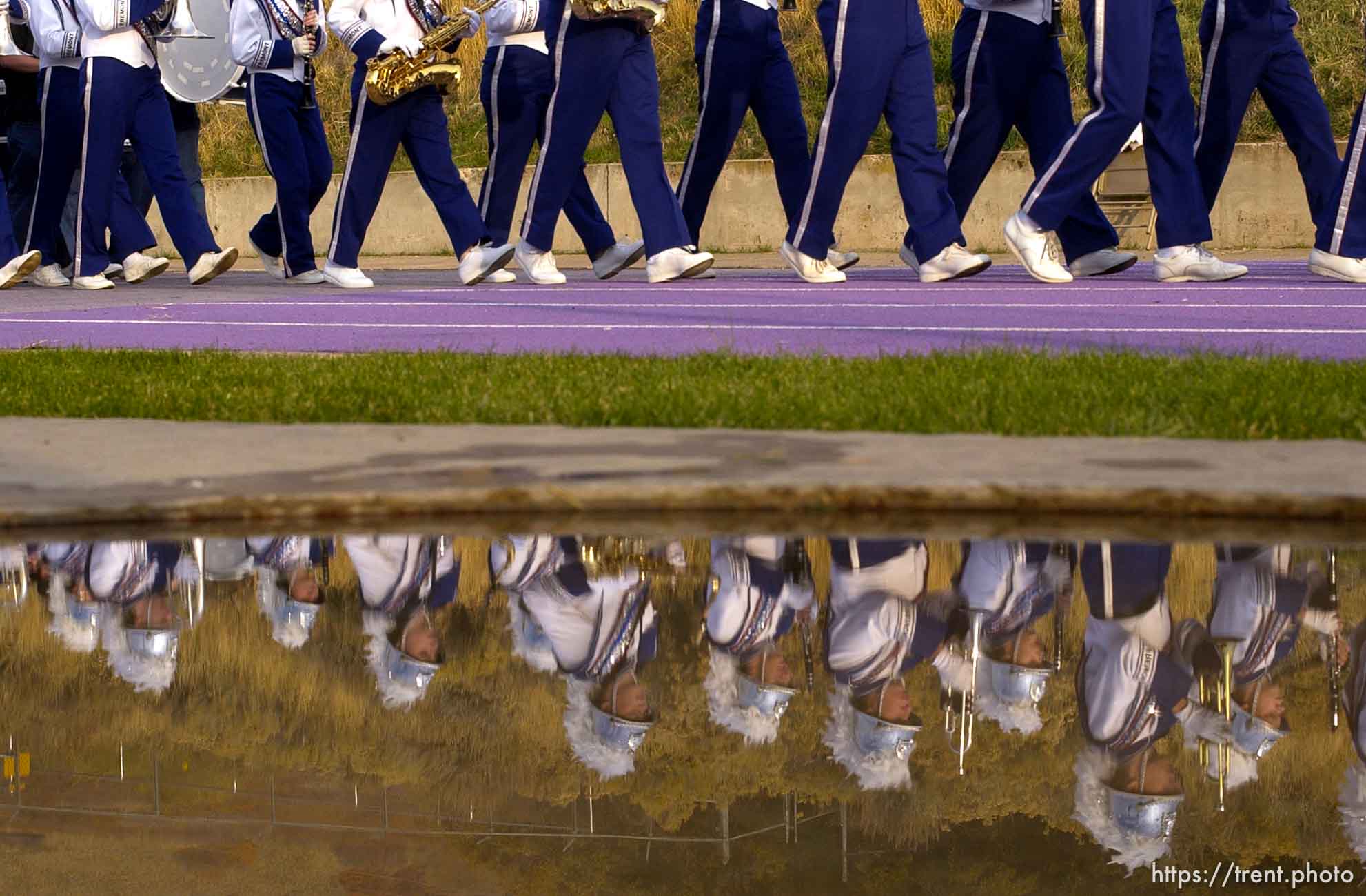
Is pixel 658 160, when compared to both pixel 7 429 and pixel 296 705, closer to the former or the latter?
pixel 7 429

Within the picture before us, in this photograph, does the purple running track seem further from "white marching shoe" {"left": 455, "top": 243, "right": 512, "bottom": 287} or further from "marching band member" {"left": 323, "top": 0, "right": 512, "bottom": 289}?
"marching band member" {"left": 323, "top": 0, "right": 512, "bottom": 289}

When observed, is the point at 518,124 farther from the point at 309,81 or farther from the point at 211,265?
the point at 211,265

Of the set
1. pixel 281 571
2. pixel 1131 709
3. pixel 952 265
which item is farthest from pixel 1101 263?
pixel 1131 709

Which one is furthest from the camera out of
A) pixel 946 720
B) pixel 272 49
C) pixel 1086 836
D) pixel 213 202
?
pixel 213 202

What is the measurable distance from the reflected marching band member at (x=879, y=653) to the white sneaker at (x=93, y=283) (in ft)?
32.1

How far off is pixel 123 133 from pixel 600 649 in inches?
396

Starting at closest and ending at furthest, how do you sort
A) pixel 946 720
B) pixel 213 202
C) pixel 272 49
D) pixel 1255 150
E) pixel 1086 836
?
pixel 1086 836 → pixel 946 720 → pixel 272 49 → pixel 1255 150 → pixel 213 202

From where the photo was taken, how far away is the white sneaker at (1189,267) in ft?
37.3

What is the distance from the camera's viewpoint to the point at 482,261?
41.3ft

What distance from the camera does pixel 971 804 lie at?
2828 mm

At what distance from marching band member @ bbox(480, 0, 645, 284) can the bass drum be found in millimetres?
3618

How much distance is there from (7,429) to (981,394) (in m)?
2.61

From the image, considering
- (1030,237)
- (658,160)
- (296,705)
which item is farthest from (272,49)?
(296,705)

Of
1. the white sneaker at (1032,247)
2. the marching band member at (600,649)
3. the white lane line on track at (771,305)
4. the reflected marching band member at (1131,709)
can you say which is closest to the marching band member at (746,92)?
the white sneaker at (1032,247)
